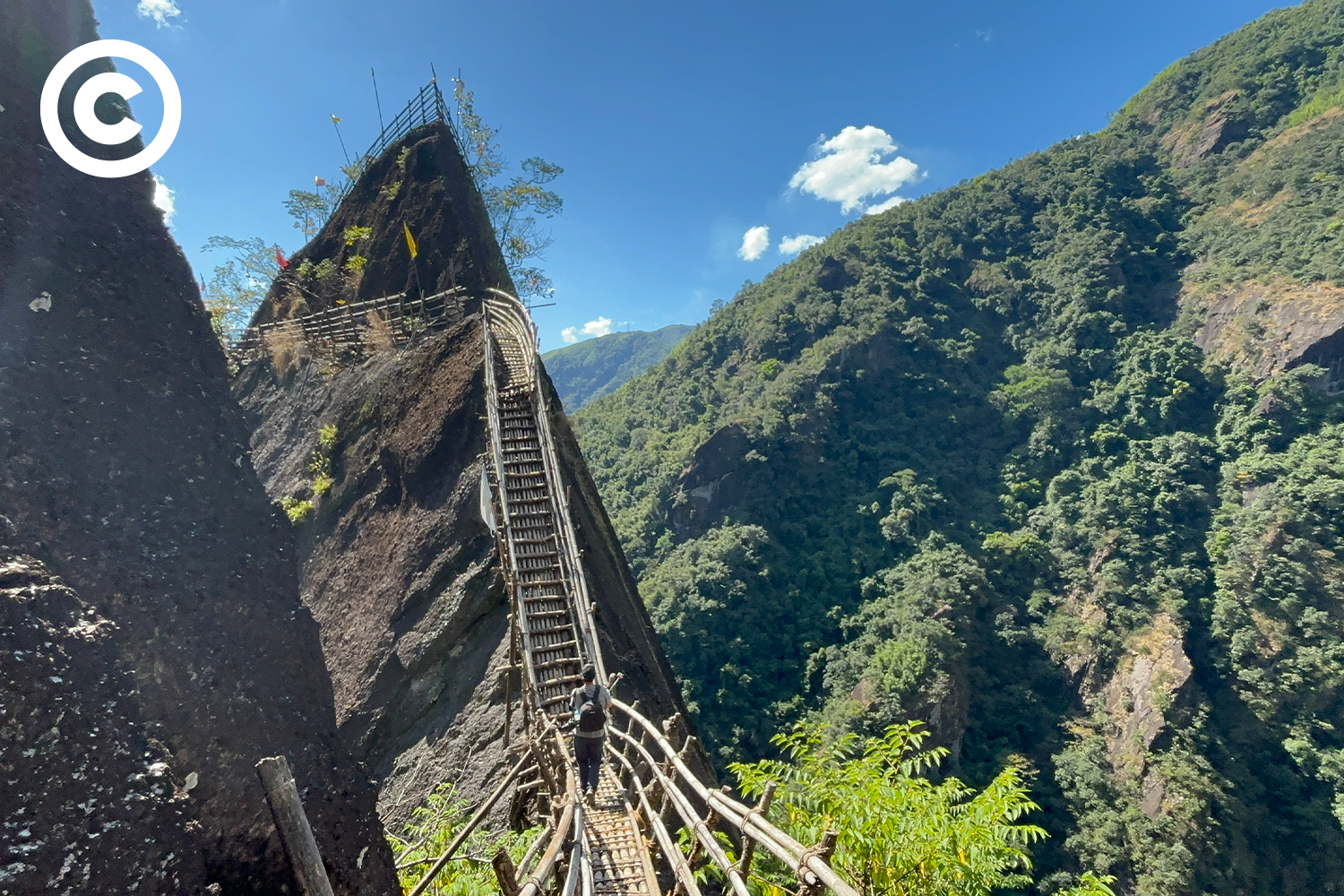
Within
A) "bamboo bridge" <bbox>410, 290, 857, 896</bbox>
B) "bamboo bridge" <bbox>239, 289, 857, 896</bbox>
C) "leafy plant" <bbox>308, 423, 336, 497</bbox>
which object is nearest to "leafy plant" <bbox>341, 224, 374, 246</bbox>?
"bamboo bridge" <bbox>239, 289, 857, 896</bbox>

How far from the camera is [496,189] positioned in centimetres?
2075

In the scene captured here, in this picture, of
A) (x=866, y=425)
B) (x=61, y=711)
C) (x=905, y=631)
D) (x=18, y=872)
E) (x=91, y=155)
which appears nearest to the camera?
(x=18, y=872)

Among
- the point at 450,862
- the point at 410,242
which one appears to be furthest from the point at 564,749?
the point at 410,242

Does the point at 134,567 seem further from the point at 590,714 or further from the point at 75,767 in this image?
the point at 590,714

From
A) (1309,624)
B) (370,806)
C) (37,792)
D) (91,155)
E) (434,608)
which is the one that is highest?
(91,155)

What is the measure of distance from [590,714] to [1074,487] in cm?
4705

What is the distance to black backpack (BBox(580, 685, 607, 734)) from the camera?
17.1 ft

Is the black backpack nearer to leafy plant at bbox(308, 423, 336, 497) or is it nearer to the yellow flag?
leafy plant at bbox(308, 423, 336, 497)

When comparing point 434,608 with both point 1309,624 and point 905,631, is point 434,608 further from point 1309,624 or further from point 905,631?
point 1309,624

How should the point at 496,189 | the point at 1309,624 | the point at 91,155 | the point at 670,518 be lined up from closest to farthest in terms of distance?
the point at 91,155, the point at 496,189, the point at 1309,624, the point at 670,518

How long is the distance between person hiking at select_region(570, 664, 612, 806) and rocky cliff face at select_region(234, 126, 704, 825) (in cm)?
206

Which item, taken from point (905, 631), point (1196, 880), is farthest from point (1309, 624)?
point (905, 631)

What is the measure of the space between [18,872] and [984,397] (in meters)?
60.6

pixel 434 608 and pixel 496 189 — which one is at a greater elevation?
pixel 496 189
